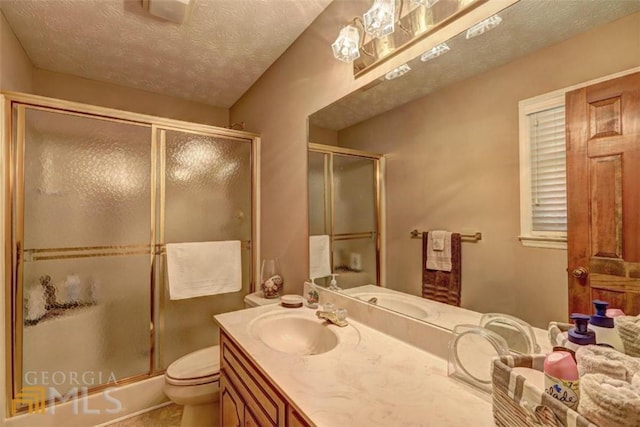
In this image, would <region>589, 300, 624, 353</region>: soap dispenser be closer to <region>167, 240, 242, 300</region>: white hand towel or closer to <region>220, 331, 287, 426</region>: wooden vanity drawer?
<region>220, 331, 287, 426</region>: wooden vanity drawer

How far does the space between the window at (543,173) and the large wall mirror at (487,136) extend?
19 mm

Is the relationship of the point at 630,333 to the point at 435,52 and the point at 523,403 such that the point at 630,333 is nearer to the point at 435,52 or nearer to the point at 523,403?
the point at 523,403

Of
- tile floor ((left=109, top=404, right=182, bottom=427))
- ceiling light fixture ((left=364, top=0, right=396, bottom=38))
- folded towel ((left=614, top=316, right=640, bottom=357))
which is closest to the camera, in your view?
folded towel ((left=614, top=316, right=640, bottom=357))

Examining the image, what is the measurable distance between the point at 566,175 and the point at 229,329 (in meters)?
1.23

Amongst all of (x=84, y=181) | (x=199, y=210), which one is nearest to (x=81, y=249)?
(x=84, y=181)

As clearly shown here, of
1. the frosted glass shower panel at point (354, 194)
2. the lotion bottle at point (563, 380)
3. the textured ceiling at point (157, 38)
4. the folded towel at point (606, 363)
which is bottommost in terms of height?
Result: the lotion bottle at point (563, 380)

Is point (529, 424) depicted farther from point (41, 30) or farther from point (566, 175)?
point (41, 30)

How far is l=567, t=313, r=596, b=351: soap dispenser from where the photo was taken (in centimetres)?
55

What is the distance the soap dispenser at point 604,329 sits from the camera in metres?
0.56

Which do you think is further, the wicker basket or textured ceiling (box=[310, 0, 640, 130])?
textured ceiling (box=[310, 0, 640, 130])

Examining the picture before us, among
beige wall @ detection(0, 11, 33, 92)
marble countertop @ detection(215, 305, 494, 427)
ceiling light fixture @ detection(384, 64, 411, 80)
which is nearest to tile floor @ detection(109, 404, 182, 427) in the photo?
marble countertop @ detection(215, 305, 494, 427)

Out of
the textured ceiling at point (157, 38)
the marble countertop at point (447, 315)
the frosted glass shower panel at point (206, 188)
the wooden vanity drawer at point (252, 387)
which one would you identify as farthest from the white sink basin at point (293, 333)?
the textured ceiling at point (157, 38)

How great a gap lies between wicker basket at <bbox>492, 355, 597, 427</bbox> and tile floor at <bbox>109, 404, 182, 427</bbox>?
1923 millimetres

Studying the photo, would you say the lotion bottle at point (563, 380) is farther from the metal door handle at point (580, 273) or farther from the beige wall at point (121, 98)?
the beige wall at point (121, 98)
